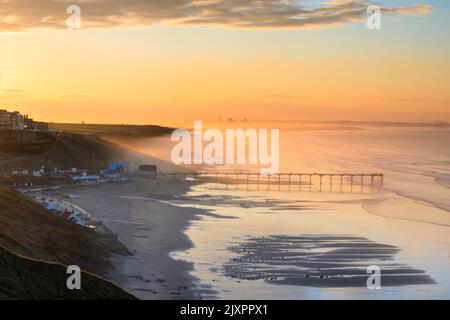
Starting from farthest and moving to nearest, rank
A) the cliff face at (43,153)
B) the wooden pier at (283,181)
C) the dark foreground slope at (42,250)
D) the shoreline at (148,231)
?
the cliff face at (43,153) → the wooden pier at (283,181) → the shoreline at (148,231) → the dark foreground slope at (42,250)

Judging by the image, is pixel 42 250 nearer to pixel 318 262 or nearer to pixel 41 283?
pixel 41 283

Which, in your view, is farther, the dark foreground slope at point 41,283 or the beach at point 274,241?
the beach at point 274,241

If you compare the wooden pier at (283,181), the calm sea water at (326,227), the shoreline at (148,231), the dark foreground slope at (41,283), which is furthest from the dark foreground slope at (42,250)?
the wooden pier at (283,181)

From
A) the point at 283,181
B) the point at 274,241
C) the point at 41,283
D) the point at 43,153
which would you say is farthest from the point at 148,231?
the point at 43,153

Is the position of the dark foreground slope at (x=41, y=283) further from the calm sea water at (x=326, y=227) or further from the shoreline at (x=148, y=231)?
the calm sea water at (x=326, y=227)

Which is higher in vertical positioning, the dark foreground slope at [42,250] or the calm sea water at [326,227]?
the dark foreground slope at [42,250]

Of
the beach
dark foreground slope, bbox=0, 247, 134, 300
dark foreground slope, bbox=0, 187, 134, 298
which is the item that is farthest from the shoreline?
dark foreground slope, bbox=0, 247, 134, 300

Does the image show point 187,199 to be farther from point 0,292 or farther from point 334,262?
point 0,292

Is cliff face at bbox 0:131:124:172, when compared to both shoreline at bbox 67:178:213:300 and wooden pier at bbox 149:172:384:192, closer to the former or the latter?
wooden pier at bbox 149:172:384:192
